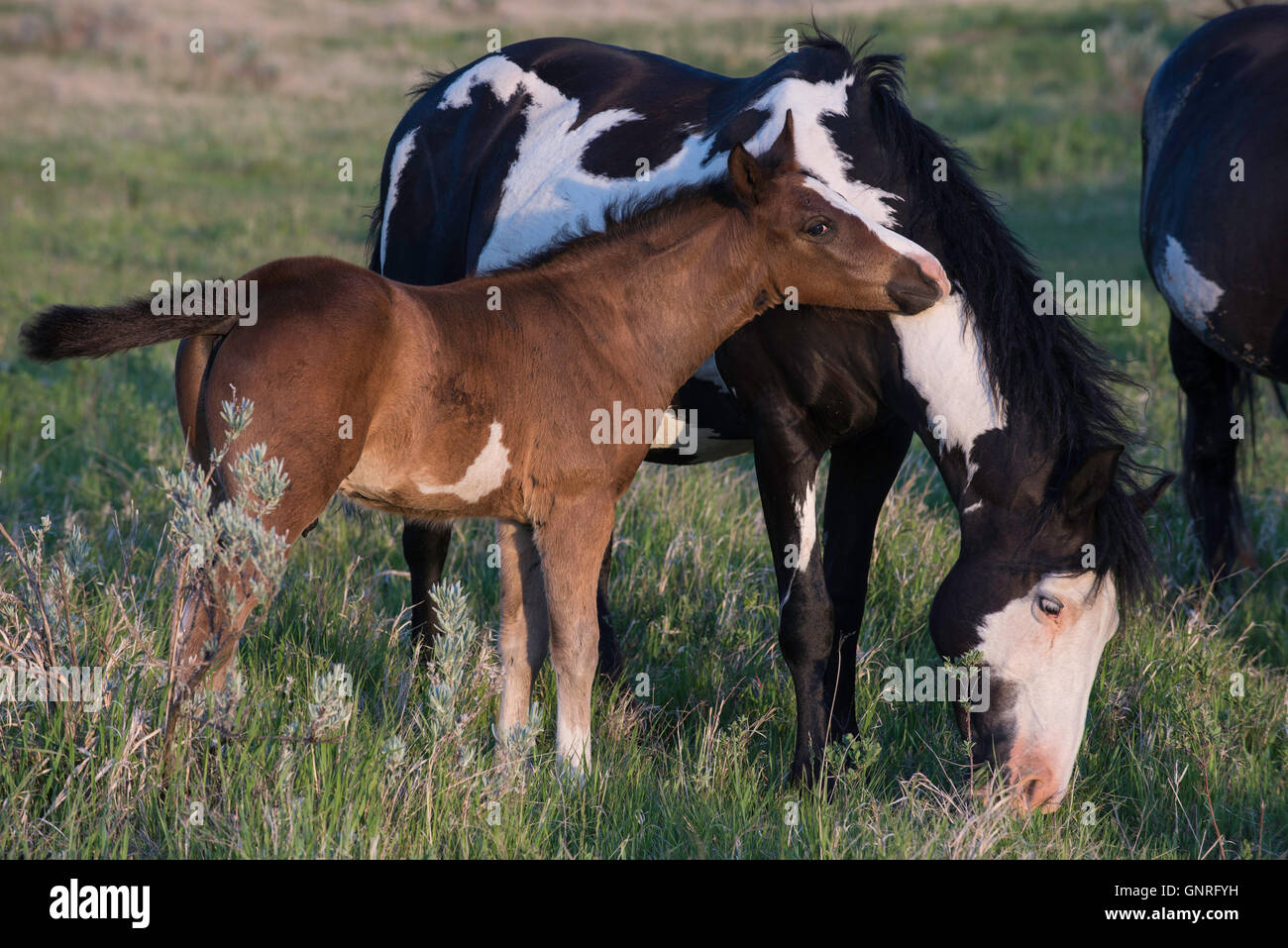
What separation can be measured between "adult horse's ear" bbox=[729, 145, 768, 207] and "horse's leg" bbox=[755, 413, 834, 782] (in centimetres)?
72

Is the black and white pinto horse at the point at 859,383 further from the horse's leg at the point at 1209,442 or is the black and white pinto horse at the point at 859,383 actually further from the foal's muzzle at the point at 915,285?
the horse's leg at the point at 1209,442

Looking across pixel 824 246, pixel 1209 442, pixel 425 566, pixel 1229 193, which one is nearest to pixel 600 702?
pixel 425 566

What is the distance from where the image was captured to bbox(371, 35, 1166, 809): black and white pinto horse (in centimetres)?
325

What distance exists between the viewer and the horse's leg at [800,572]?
3.75 m

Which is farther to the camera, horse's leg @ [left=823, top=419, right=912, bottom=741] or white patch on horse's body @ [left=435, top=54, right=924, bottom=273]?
horse's leg @ [left=823, top=419, right=912, bottom=741]

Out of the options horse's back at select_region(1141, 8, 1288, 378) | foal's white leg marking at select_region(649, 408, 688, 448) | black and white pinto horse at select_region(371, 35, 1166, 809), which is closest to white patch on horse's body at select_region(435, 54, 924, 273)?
black and white pinto horse at select_region(371, 35, 1166, 809)

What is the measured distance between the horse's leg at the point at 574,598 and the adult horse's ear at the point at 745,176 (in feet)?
3.10

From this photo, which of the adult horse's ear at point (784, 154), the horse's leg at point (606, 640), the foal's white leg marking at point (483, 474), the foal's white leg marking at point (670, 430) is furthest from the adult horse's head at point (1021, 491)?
the horse's leg at point (606, 640)

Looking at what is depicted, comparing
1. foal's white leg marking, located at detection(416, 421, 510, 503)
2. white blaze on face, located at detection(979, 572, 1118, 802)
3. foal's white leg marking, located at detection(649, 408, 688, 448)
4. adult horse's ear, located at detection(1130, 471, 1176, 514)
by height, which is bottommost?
Result: white blaze on face, located at detection(979, 572, 1118, 802)

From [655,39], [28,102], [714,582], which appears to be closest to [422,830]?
[714,582]

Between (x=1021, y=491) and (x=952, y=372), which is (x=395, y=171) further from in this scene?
(x=1021, y=491)

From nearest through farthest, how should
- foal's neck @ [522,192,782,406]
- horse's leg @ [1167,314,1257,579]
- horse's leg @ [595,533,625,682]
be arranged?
foal's neck @ [522,192,782,406] < horse's leg @ [595,533,625,682] < horse's leg @ [1167,314,1257,579]

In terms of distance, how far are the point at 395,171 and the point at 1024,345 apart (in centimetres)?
288

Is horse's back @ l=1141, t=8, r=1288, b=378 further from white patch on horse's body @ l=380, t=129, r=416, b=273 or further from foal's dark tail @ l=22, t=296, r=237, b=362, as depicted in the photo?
foal's dark tail @ l=22, t=296, r=237, b=362
